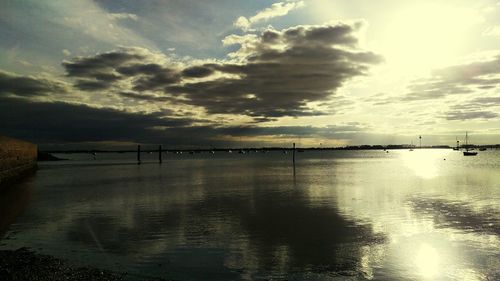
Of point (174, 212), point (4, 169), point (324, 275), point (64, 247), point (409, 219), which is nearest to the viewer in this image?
point (324, 275)

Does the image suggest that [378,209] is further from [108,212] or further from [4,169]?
[4,169]

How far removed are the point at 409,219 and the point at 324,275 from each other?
14.2 metres

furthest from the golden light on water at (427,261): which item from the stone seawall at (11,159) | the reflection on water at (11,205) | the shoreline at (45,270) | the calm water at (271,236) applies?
the stone seawall at (11,159)

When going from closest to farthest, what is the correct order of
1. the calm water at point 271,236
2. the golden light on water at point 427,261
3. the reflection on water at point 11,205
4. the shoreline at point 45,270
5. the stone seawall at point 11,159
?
1. the shoreline at point 45,270
2. the golden light on water at point 427,261
3. the calm water at point 271,236
4. the reflection on water at point 11,205
5. the stone seawall at point 11,159

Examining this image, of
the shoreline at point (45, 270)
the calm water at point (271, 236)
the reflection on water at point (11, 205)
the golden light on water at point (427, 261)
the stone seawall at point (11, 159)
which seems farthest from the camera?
the stone seawall at point (11, 159)

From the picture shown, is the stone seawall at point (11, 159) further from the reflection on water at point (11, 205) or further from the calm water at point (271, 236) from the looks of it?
the calm water at point (271, 236)

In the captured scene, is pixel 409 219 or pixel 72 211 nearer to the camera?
pixel 409 219

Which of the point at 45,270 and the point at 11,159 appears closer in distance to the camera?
the point at 45,270

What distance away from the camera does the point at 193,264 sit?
632 inches

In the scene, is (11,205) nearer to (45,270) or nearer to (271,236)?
(45,270)

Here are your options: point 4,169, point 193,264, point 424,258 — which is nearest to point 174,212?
point 193,264

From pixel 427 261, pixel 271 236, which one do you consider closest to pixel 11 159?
pixel 271 236

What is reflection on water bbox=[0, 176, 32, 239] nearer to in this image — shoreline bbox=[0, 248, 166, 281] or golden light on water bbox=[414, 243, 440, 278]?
shoreline bbox=[0, 248, 166, 281]

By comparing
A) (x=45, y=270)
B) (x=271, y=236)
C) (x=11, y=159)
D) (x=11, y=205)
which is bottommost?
(x=11, y=205)
